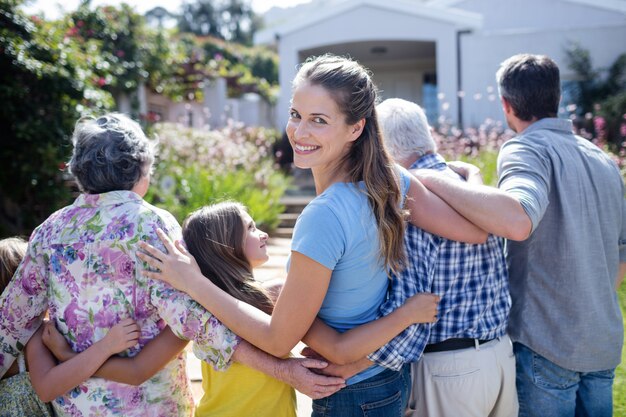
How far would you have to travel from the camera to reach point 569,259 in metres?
2.16

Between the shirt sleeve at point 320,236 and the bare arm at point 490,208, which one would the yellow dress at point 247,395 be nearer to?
the shirt sleeve at point 320,236

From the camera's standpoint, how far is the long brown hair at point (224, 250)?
2.04 meters

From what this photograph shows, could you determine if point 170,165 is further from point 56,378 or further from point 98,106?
point 56,378

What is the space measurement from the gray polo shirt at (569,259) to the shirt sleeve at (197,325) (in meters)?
1.16

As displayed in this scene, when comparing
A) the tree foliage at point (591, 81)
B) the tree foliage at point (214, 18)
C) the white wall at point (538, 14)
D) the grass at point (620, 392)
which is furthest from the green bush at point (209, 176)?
the tree foliage at point (214, 18)

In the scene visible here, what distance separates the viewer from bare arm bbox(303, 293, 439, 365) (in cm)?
177

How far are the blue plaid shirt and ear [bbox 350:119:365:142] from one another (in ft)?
1.26

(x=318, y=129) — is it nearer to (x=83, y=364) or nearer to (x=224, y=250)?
(x=224, y=250)

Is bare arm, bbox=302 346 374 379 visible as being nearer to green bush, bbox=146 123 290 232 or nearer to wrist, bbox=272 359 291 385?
wrist, bbox=272 359 291 385

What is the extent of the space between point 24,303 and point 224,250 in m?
0.75

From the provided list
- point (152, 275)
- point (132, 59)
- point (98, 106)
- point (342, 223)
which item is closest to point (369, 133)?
point (342, 223)

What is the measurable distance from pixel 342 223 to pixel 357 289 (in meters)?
0.25

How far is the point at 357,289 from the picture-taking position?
1787mm

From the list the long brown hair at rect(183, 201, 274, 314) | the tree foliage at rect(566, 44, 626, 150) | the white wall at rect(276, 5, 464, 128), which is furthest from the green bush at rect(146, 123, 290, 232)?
the tree foliage at rect(566, 44, 626, 150)
